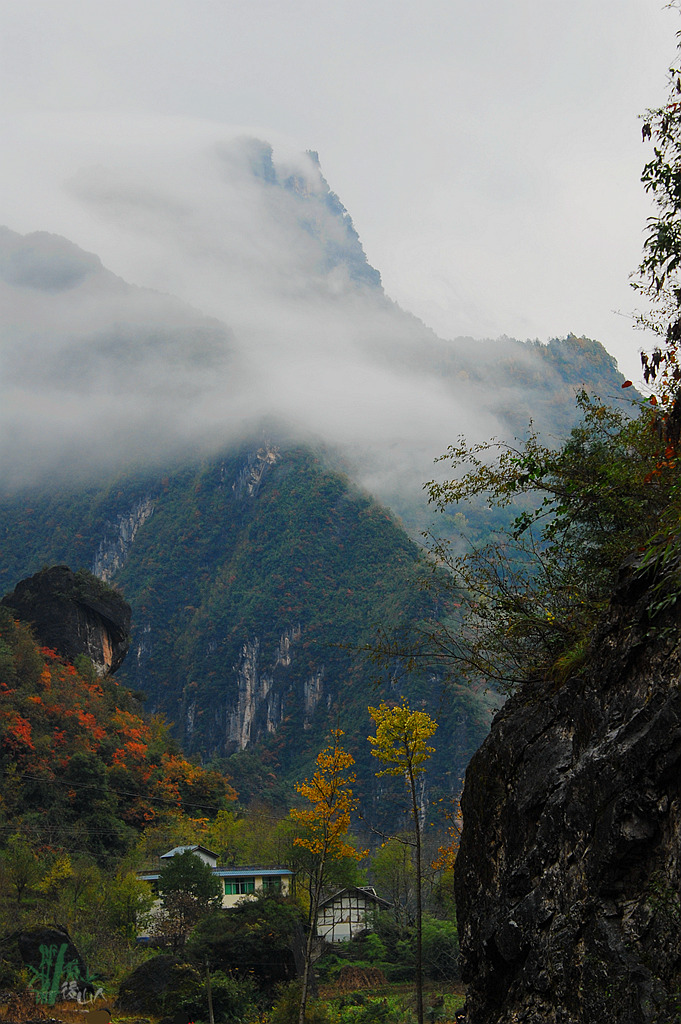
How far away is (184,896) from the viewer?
100 ft

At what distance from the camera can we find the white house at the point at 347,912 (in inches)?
1713

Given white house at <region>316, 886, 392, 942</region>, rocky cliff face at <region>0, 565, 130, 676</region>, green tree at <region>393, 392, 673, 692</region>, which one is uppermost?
rocky cliff face at <region>0, 565, 130, 676</region>

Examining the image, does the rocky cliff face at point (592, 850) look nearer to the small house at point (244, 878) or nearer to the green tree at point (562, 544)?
the green tree at point (562, 544)

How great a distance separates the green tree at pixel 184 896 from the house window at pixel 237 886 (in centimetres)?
894

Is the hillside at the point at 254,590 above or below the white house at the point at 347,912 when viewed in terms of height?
above

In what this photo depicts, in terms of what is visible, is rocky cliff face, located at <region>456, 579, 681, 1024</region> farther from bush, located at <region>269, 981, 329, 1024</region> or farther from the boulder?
the boulder

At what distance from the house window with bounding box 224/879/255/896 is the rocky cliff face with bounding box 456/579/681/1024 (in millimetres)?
36311

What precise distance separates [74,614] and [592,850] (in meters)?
58.5

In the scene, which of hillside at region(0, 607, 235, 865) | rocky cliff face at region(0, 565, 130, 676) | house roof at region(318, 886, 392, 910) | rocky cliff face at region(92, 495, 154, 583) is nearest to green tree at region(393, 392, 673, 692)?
hillside at region(0, 607, 235, 865)

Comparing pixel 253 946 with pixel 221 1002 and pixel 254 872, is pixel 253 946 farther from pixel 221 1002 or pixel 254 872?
pixel 254 872

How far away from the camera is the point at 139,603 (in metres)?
150

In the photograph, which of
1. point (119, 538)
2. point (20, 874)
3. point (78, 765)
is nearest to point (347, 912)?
point (78, 765)

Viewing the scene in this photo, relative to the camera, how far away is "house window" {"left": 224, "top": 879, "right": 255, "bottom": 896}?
1581 inches

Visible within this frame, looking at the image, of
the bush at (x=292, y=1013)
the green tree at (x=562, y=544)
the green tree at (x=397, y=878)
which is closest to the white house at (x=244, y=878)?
the green tree at (x=397, y=878)
